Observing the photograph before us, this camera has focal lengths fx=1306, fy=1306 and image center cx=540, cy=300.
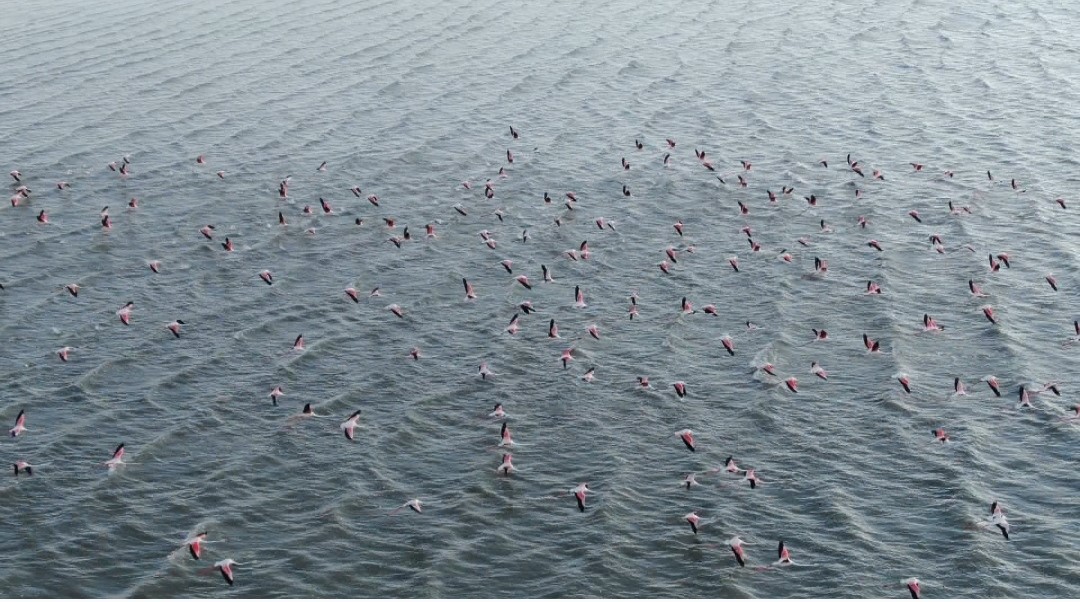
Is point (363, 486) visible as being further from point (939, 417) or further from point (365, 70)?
point (365, 70)

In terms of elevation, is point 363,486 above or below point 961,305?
above

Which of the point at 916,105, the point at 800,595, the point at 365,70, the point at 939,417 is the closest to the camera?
the point at 800,595

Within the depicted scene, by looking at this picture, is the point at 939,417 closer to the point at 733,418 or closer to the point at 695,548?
the point at 733,418

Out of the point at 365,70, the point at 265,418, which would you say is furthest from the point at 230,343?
the point at 365,70

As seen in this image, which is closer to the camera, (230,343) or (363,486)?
(363,486)

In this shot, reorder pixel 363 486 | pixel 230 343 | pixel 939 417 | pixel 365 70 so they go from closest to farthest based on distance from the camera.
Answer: pixel 363 486
pixel 939 417
pixel 230 343
pixel 365 70

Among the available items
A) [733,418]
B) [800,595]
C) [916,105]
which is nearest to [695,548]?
[800,595]
